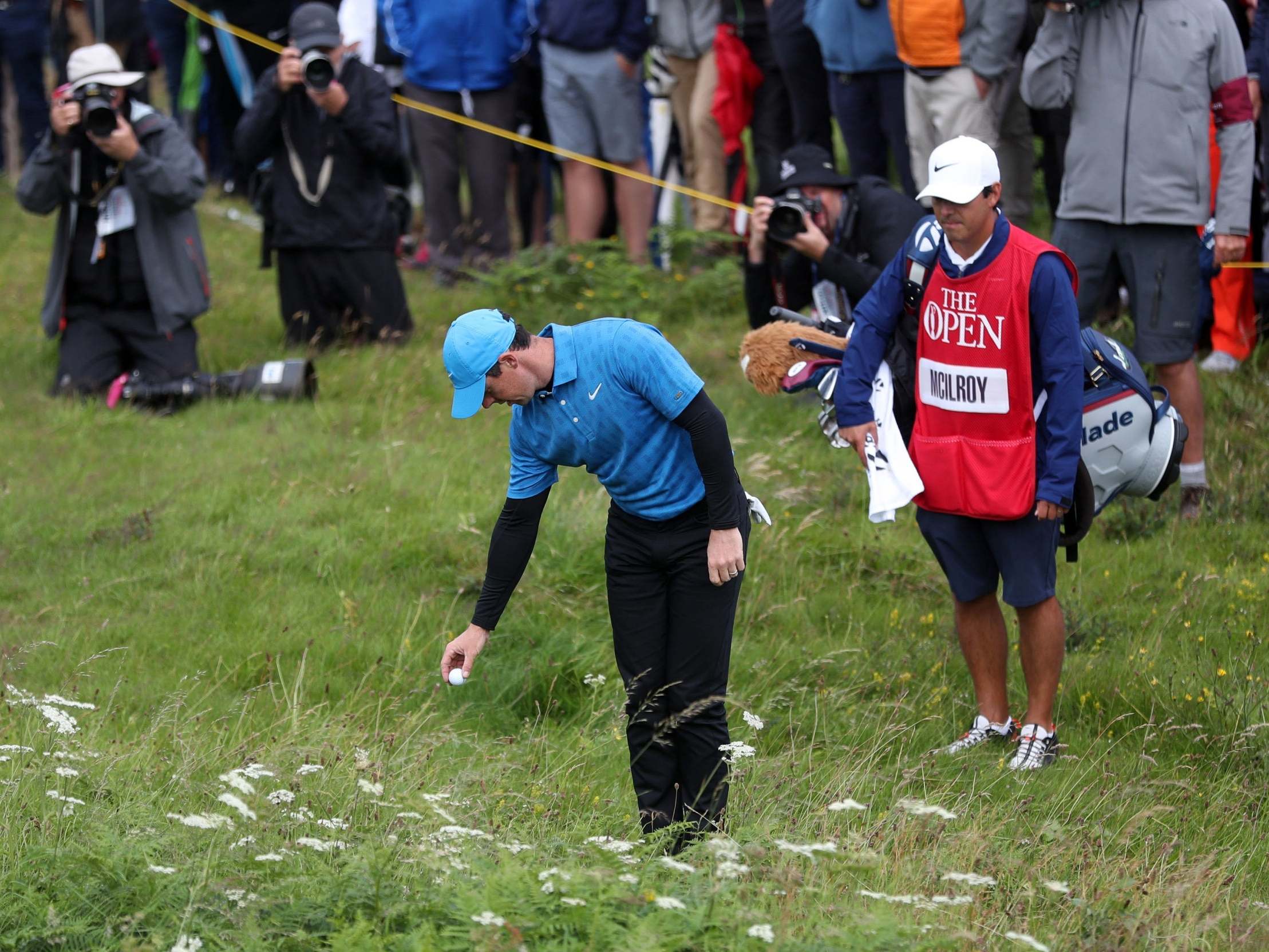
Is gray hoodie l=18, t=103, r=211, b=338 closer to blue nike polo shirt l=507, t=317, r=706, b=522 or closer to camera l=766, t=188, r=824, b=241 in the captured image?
camera l=766, t=188, r=824, b=241

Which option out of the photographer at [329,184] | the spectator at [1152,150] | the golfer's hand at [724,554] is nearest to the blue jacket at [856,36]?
the spectator at [1152,150]

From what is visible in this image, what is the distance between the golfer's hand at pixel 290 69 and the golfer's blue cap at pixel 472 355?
5932mm

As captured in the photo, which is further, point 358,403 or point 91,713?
point 358,403

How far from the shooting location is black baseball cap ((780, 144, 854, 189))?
694 centimetres

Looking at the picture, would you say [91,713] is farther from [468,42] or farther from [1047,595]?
[468,42]

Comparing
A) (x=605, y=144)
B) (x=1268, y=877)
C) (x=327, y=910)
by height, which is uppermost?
(x=605, y=144)

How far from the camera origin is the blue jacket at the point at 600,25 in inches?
423

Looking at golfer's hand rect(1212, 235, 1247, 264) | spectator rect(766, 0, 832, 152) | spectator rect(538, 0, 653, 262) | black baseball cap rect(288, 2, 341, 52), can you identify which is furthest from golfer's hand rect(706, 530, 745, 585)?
spectator rect(538, 0, 653, 262)

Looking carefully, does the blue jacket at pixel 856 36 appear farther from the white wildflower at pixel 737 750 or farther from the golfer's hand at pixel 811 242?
the white wildflower at pixel 737 750

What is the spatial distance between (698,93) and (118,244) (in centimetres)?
404

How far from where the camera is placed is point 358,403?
9.31 m

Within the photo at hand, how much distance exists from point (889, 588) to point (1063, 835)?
2.29 meters

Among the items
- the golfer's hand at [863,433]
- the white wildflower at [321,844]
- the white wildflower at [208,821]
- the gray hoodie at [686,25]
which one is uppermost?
the gray hoodie at [686,25]

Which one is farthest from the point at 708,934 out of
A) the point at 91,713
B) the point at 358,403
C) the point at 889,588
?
the point at 358,403
